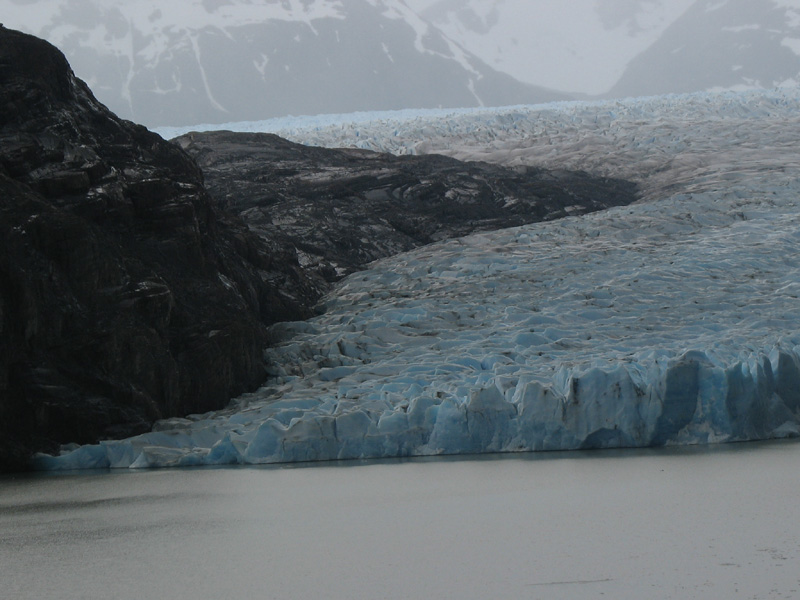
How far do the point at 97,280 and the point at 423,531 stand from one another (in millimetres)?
4801

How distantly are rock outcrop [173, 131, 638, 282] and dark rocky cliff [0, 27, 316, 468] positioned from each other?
3.52 meters

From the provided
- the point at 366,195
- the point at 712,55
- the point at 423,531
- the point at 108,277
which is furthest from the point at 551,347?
the point at 712,55

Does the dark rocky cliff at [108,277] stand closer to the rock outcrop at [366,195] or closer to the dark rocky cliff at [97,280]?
the dark rocky cliff at [97,280]

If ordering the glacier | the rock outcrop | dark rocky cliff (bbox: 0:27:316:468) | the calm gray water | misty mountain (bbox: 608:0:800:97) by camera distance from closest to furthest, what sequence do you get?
1. the calm gray water
2. dark rocky cliff (bbox: 0:27:316:468)
3. the glacier
4. the rock outcrop
5. misty mountain (bbox: 608:0:800:97)

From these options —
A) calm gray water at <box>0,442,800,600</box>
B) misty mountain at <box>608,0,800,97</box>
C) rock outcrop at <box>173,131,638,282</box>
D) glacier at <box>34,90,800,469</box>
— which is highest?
misty mountain at <box>608,0,800,97</box>

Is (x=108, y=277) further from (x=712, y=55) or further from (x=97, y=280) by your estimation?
(x=712, y=55)

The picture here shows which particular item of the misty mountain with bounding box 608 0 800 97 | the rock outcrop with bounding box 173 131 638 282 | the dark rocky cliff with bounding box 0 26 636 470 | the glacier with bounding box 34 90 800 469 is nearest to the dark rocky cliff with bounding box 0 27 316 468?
the dark rocky cliff with bounding box 0 26 636 470

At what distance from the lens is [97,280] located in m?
8.77

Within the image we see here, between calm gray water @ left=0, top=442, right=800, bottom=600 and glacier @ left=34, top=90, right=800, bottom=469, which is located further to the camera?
glacier @ left=34, top=90, right=800, bottom=469

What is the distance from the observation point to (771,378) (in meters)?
8.43

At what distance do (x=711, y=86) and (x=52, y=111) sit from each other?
35.4 m

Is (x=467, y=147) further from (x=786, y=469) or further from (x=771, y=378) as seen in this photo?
(x=786, y=469)

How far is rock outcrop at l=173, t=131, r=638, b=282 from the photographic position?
582 inches

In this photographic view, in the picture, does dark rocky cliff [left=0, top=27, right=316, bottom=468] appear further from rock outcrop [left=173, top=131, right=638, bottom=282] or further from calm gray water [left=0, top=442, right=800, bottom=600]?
rock outcrop [left=173, top=131, right=638, bottom=282]
